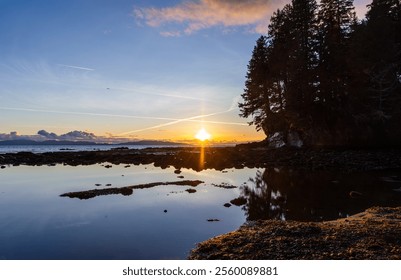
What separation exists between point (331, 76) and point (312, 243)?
36179mm

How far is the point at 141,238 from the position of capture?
364 inches

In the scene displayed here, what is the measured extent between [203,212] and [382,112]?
103 ft

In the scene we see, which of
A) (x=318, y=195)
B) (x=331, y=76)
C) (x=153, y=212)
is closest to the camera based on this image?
(x=153, y=212)

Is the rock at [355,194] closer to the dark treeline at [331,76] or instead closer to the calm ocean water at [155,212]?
the calm ocean water at [155,212]

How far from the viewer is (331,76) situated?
3822 centimetres

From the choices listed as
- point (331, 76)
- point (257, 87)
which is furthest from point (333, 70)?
point (257, 87)

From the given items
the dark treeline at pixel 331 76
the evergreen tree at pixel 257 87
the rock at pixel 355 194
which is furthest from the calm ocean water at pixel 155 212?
the evergreen tree at pixel 257 87

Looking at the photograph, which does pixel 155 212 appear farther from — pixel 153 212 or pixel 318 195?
pixel 318 195

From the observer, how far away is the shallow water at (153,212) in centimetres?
855

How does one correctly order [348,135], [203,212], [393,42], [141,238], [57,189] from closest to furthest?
[141,238], [203,212], [57,189], [393,42], [348,135]

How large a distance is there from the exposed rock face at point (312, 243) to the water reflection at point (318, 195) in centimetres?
301

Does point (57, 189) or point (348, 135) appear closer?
point (57, 189)
